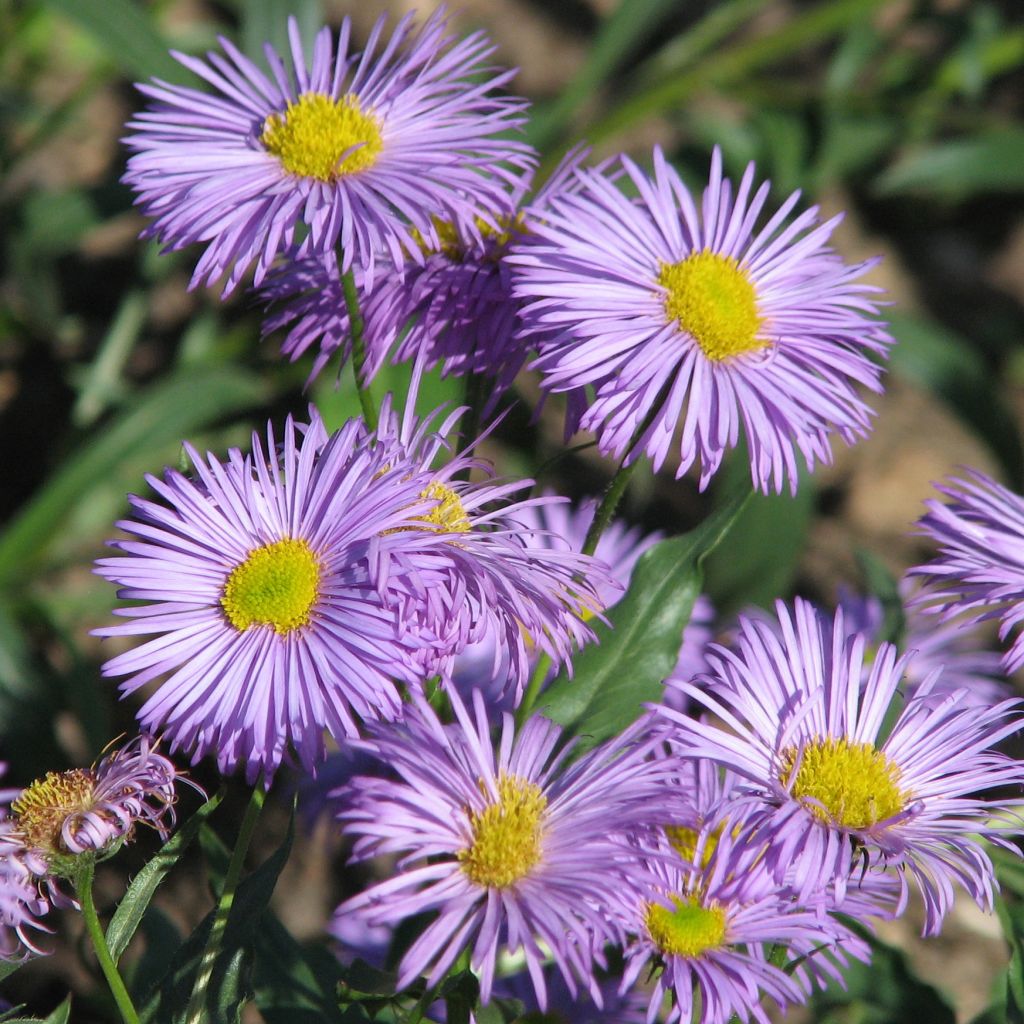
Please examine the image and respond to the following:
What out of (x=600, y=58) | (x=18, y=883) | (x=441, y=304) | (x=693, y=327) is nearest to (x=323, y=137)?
(x=441, y=304)

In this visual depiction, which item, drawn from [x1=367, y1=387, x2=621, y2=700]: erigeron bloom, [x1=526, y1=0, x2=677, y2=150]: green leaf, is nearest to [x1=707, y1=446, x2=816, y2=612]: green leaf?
[x1=526, y1=0, x2=677, y2=150]: green leaf

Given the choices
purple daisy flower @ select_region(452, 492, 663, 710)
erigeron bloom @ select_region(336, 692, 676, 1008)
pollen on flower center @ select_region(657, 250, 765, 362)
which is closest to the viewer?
erigeron bloom @ select_region(336, 692, 676, 1008)

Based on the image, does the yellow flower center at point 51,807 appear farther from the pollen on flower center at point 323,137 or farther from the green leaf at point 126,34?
the green leaf at point 126,34

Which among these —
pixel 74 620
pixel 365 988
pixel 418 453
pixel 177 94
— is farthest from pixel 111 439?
pixel 365 988

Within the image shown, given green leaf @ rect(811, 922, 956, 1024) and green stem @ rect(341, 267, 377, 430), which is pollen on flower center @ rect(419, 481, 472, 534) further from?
green leaf @ rect(811, 922, 956, 1024)

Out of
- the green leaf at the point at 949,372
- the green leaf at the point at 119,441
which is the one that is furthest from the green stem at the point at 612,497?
the green leaf at the point at 949,372

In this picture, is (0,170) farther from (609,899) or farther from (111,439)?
(609,899)
